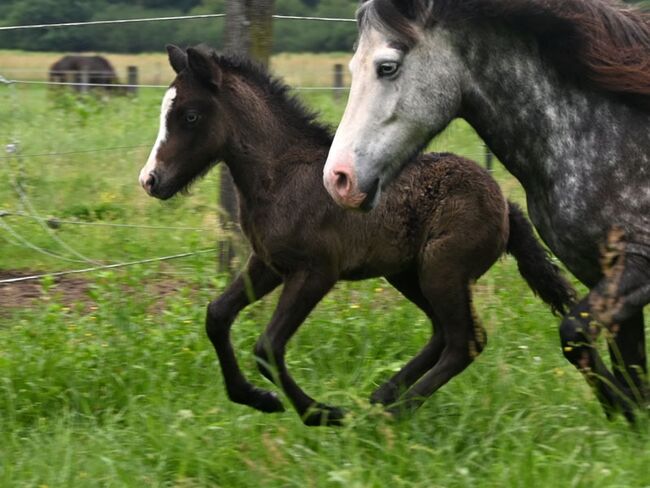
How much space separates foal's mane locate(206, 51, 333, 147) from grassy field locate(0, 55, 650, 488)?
65cm

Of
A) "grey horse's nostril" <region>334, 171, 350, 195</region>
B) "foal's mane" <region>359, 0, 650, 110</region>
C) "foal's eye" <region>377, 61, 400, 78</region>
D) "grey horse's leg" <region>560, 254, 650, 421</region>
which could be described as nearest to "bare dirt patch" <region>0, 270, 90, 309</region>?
"grey horse's nostril" <region>334, 171, 350, 195</region>

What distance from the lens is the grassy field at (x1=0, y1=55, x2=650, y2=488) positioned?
4.30m

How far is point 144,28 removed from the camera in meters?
11.6

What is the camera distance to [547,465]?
13.3 ft

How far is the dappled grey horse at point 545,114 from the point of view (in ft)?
14.6

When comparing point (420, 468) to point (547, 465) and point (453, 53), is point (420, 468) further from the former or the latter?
point (453, 53)

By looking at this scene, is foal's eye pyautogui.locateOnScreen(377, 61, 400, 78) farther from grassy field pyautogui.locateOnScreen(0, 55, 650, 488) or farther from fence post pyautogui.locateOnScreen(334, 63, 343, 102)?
fence post pyautogui.locateOnScreen(334, 63, 343, 102)

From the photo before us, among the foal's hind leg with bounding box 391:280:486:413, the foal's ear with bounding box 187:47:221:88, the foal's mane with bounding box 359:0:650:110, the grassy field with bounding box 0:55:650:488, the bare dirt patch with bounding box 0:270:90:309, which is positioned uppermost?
Result: the foal's mane with bounding box 359:0:650:110

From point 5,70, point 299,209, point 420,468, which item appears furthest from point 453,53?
point 5,70

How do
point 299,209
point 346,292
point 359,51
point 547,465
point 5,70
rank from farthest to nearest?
point 5,70 → point 346,292 → point 299,209 → point 359,51 → point 547,465

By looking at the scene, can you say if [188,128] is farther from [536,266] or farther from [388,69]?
[536,266]

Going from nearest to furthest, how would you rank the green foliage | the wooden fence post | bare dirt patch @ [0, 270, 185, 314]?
the wooden fence post < bare dirt patch @ [0, 270, 185, 314] < the green foliage

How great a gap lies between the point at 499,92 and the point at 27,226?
16.6 ft

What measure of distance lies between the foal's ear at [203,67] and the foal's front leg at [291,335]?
1010 mm
